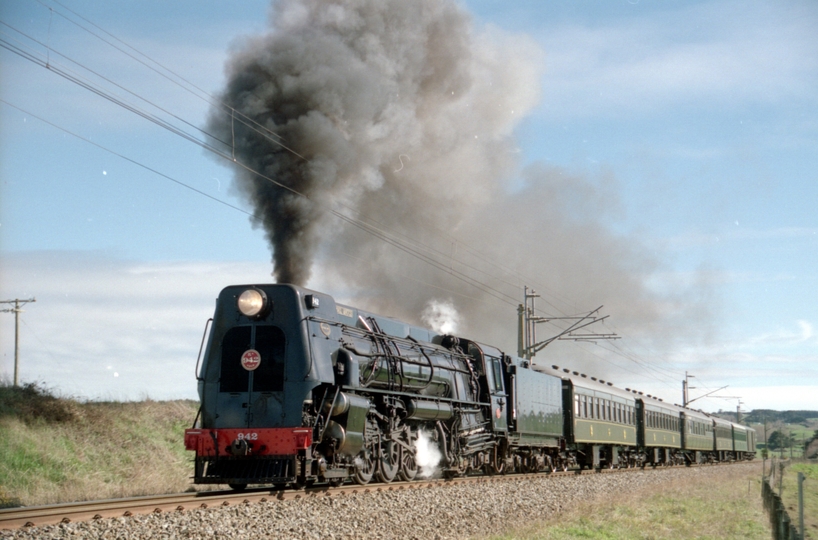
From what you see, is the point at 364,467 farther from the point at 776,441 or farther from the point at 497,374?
the point at 776,441

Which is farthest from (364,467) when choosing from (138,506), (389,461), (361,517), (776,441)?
(776,441)

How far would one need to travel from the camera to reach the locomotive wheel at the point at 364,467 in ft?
43.9

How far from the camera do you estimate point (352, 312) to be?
14.4m

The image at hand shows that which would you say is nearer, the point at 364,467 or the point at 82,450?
the point at 364,467

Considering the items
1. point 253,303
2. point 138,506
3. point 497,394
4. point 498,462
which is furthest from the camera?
point 498,462

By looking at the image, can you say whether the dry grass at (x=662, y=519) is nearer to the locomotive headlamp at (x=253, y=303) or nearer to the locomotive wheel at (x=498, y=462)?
the locomotive wheel at (x=498, y=462)

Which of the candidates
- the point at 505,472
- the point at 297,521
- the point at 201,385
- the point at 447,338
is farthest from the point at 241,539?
the point at 505,472

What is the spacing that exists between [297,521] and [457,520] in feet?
9.24

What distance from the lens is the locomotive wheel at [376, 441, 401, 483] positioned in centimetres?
1426

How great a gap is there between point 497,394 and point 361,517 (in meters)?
9.80

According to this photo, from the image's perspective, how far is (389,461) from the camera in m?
14.6

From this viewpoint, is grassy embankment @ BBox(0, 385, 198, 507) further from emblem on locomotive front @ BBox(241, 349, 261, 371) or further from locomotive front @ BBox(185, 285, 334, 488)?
emblem on locomotive front @ BBox(241, 349, 261, 371)

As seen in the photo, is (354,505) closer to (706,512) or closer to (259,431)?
(259,431)

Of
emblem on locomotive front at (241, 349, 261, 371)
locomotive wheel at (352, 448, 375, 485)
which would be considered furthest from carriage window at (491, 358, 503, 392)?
emblem on locomotive front at (241, 349, 261, 371)
